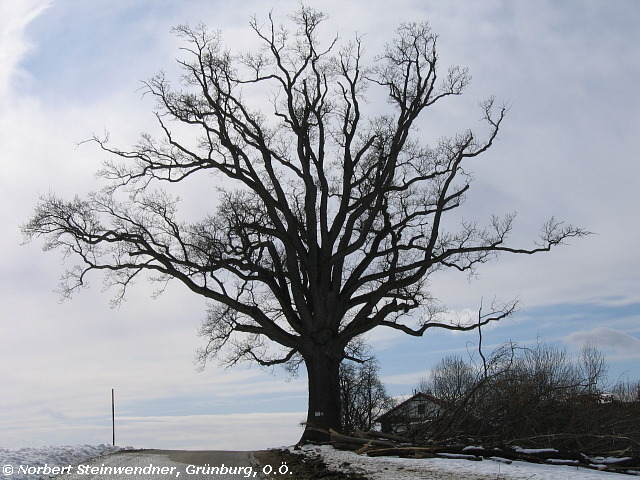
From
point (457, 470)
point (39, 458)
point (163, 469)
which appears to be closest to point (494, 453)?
point (457, 470)

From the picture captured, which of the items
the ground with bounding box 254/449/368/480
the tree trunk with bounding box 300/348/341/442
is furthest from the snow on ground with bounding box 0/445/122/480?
the tree trunk with bounding box 300/348/341/442

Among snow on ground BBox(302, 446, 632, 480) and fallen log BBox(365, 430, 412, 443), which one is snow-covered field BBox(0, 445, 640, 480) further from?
fallen log BBox(365, 430, 412, 443)

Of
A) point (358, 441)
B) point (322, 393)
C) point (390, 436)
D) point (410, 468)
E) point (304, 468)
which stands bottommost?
point (304, 468)

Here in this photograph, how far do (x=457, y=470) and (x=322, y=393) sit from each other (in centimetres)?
1116

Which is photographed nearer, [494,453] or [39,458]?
[494,453]

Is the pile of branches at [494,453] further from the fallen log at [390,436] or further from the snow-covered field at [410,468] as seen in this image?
the snow-covered field at [410,468]

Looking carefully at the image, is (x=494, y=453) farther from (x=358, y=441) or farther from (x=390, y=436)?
(x=358, y=441)

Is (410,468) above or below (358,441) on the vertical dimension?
below

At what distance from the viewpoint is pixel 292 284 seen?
22953 mm

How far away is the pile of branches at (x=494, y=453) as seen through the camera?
37.0ft

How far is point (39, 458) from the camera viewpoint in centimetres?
1636

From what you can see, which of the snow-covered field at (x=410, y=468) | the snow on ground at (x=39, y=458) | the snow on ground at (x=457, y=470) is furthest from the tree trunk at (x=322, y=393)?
the snow on ground at (x=457, y=470)

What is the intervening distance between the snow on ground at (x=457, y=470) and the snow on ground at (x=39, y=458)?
620 cm

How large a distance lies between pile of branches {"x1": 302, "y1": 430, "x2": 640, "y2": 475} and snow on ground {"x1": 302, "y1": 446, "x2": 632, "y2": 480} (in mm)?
227
